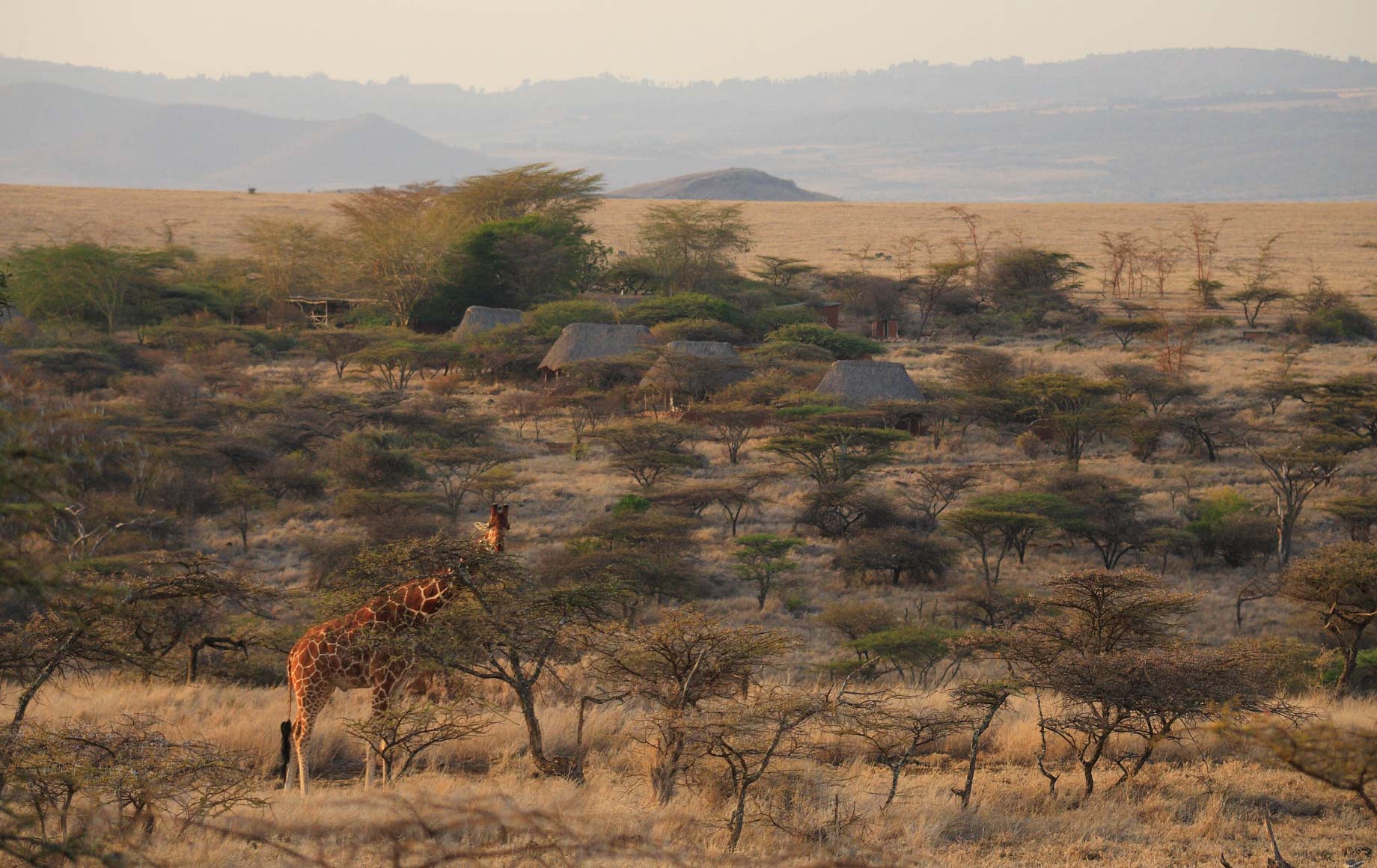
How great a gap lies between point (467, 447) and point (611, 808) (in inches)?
656

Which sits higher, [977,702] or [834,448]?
[977,702]

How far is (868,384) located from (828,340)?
9.50 meters

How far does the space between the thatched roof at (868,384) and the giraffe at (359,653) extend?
825 inches

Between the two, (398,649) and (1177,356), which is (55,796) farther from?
(1177,356)

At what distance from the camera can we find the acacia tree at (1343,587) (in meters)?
13.8

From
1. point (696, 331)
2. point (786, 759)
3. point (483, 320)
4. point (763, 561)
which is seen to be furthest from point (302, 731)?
point (483, 320)

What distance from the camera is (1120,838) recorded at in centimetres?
856

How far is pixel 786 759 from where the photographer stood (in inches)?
398

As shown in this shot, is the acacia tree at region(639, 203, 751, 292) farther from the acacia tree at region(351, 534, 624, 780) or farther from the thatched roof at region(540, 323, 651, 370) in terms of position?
the acacia tree at region(351, 534, 624, 780)

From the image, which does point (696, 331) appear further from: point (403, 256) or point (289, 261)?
point (289, 261)

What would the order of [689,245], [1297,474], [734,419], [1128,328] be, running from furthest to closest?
[689,245], [1128,328], [734,419], [1297,474]

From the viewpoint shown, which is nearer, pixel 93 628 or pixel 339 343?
pixel 93 628

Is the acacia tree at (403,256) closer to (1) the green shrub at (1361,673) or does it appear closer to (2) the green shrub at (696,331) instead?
(2) the green shrub at (696,331)

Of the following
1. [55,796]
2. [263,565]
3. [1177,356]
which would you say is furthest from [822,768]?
[1177,356]
